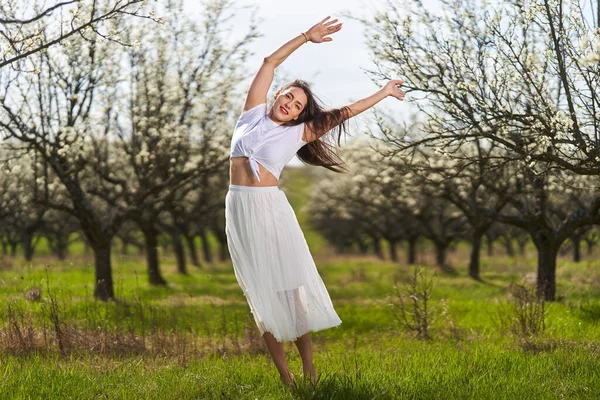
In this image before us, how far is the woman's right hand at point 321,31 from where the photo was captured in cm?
522

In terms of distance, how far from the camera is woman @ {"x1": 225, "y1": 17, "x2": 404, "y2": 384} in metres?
5.02

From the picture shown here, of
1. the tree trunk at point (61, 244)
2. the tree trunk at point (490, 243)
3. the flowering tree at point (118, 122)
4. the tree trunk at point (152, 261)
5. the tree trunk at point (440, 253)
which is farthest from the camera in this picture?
the tree trunk at point (490, 243)

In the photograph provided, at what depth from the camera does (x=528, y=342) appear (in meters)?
7.23

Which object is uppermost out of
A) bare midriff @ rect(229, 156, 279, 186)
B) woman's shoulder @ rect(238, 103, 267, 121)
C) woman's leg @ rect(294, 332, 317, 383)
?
woman's shoulder @ rect(238, 103, 267, 121)

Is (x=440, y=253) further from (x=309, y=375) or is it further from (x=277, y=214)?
(x=277, y=214)

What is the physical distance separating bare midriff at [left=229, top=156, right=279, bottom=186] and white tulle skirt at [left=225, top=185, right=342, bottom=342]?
0.13ft

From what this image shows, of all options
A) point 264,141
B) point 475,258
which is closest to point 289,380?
point 264,141

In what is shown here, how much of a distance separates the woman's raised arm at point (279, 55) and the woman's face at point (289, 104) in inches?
6.3

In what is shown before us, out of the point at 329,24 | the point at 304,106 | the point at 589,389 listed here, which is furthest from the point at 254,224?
the point at 589,389

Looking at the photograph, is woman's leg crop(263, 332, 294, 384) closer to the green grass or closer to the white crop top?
the green grass

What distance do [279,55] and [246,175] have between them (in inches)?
37.4

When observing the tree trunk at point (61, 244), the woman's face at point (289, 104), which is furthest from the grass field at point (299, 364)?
the tree trunk at point (61, 244)

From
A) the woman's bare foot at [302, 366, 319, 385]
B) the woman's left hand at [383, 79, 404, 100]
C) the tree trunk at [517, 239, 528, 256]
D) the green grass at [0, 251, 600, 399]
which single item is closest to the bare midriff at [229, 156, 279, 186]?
the woman's left hand at [383, 79, 404, 100]

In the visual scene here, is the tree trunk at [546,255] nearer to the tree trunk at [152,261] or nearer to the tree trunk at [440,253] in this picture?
the tree trunk at [152,261]
